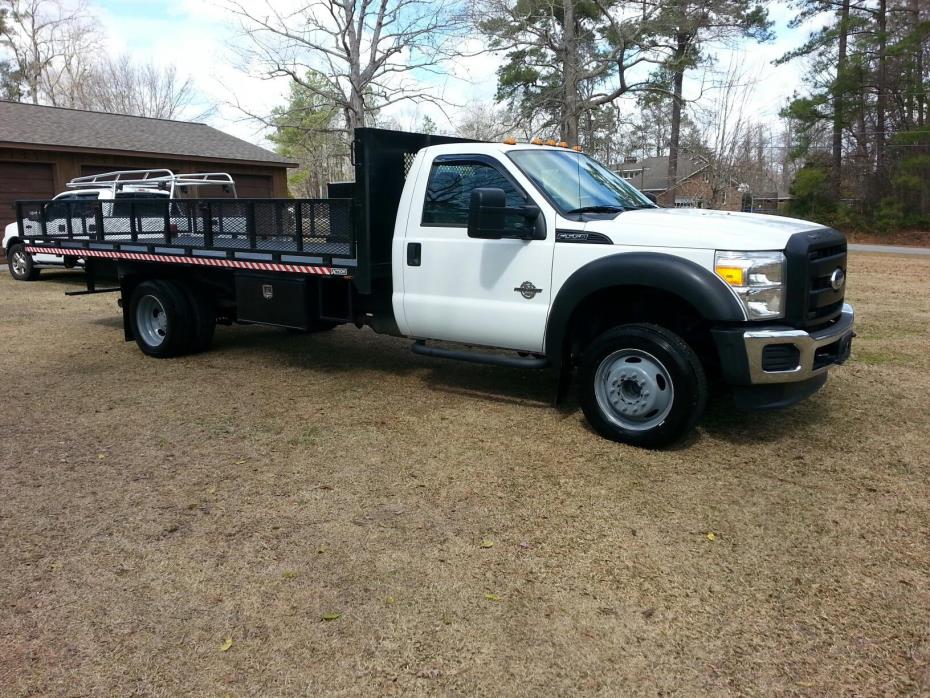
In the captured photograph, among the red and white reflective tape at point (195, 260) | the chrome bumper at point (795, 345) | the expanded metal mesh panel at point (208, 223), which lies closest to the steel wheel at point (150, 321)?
the red and white reflective tape at point (195, 260)

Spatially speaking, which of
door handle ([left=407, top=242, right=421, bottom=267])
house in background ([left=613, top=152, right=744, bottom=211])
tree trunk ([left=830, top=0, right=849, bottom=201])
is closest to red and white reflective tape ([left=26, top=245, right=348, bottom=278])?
door handle ([left=407, top=242, right=421, bottom=267])

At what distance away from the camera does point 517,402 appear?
6.23 m

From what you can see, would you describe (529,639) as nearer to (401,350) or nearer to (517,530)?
(517,530)

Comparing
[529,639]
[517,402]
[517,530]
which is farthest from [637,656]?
[517,402]

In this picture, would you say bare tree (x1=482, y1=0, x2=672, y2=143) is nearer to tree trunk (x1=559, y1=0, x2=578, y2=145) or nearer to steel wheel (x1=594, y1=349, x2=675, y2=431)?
tree trunk (x1=559, y1=0, x2=578, y2=145)

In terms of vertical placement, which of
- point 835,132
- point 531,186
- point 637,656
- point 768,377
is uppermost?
point 835,132

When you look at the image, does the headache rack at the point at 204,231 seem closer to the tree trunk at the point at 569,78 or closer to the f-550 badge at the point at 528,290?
the f-550 badge at the point at 528,290

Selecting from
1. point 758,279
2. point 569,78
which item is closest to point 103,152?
point 569,78

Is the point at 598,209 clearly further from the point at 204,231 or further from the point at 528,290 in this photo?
the point at 204,231

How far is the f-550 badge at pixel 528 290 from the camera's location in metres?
5.42

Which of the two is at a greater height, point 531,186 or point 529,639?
point 531,186

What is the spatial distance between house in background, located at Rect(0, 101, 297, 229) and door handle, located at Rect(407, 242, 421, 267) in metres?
17.3

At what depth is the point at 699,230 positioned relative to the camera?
4805mm

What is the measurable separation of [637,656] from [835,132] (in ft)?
121
